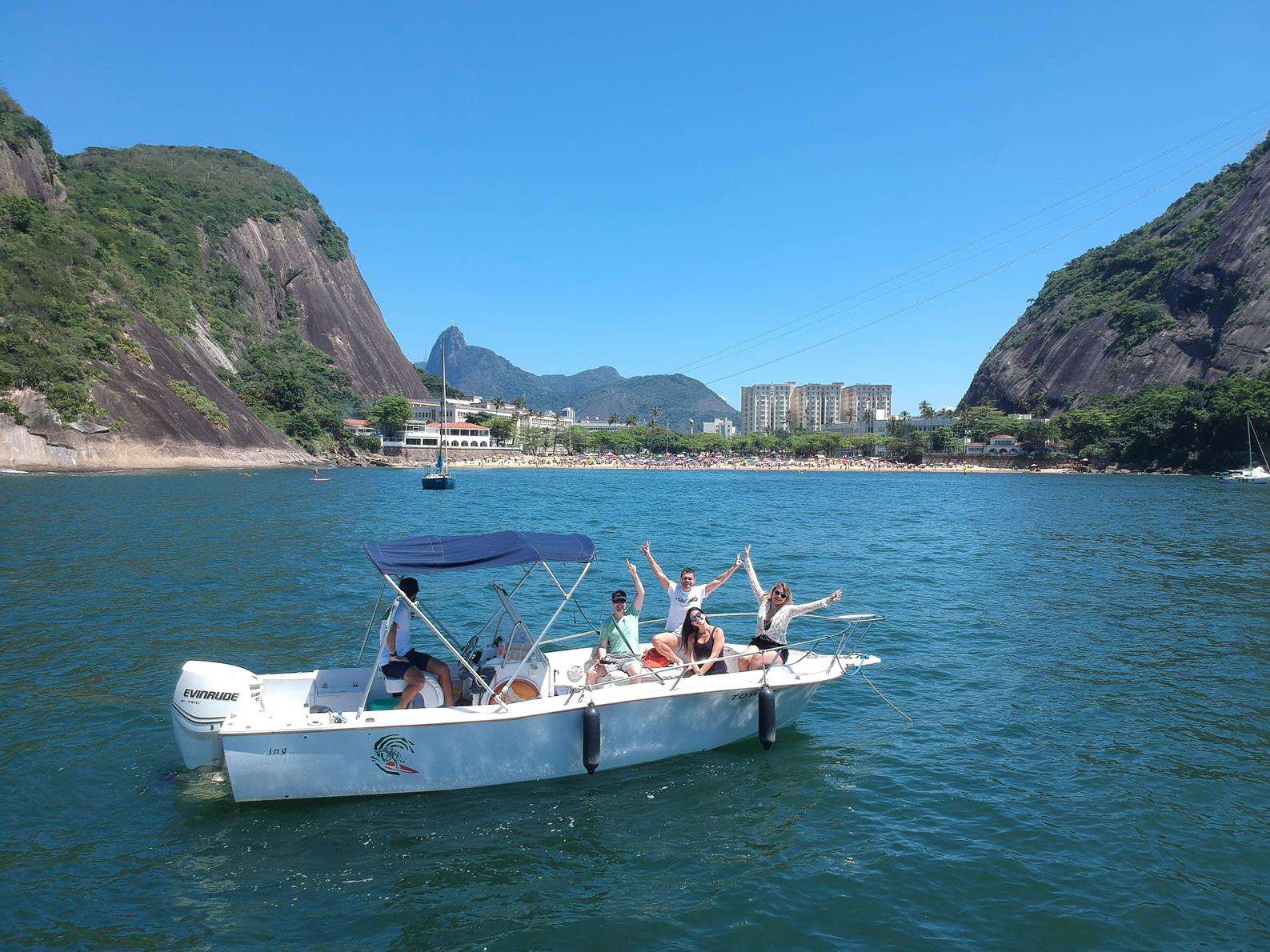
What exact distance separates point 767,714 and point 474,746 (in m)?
3.66

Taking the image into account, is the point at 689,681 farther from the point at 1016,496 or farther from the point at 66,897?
the point at 1016,496

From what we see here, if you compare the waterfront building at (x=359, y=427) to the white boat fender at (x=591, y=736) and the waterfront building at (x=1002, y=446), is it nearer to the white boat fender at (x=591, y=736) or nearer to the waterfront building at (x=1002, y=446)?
the waterfront building at (x=1002, y=446)

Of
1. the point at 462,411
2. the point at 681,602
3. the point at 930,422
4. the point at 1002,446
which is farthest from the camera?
the point at 930,422

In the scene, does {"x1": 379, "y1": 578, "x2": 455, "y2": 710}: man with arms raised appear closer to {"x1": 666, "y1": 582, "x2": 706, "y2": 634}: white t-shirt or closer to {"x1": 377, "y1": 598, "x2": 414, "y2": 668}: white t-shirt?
{"x1": 377, "y1": 598, "x2": 414, "y2": 668}: white t-shirt

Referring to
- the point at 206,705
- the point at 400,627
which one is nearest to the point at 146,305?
the point at 206,705

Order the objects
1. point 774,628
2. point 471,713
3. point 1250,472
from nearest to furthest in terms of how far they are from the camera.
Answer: point 471,713 < point 774,628 < point 1250,472

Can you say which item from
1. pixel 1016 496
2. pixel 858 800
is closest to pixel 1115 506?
pixel 1016 496

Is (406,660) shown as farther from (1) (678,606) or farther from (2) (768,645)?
(2) (768,645)

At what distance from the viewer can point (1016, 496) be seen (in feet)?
212

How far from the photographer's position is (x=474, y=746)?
8.44 m

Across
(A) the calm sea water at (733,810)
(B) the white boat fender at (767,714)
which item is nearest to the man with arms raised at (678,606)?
(B) the white boat fender at (767,714)

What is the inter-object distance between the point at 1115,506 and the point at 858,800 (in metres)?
50.8

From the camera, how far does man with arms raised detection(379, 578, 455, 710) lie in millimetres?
A: 8688

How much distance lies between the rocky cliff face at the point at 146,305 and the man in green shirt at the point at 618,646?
6135 cm
